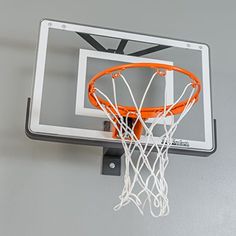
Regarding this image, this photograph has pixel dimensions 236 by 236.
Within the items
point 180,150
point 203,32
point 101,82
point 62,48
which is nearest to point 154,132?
point 180,150

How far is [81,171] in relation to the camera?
1630mm

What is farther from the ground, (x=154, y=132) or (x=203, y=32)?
(x=203, y=32)

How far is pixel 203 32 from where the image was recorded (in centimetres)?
203

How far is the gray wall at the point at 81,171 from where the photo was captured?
61.2 inches

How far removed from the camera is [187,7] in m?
2.06

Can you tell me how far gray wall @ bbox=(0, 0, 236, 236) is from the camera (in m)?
1.56
